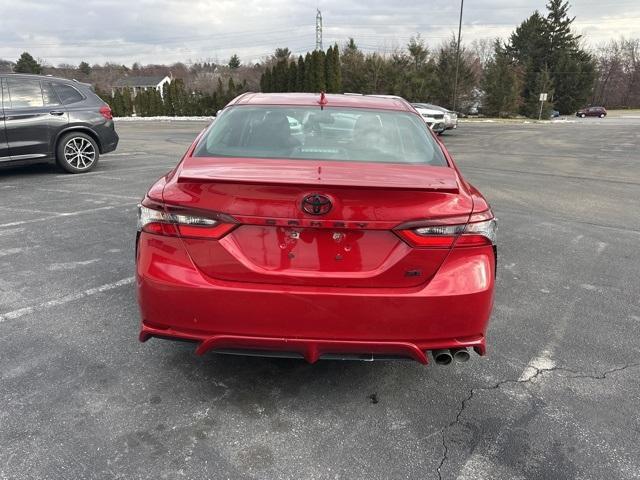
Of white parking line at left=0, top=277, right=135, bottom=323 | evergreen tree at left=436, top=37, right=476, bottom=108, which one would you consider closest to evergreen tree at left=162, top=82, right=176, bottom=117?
evergreen tree at left=436, top=37, right=476, bottom=108

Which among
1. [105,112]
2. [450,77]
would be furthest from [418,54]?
[105,112]

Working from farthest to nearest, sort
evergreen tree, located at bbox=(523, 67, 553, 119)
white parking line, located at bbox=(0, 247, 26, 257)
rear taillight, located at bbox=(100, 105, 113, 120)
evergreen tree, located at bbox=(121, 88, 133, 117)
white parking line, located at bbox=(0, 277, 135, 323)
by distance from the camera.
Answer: evergreen tree, located at bbox=(523, 67, 553, 119) → evergreen tree, located at bbox=(121, 88, 133, 117) → rear taillight, located at bbox=(100, 105, 113, 120) → white parking line, located at bbox=(0, 247, 26, 257) → white parking line, located at bbox=(0, 277, 135, 323)

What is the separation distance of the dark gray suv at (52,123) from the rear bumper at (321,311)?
759 centimetres

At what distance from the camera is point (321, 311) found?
92.0 inches

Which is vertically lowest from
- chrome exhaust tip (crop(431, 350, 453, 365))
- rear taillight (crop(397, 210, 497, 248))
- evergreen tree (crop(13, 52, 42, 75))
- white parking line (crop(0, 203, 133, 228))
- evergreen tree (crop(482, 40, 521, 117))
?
white parking line (crop(0, 203, 133, 228))

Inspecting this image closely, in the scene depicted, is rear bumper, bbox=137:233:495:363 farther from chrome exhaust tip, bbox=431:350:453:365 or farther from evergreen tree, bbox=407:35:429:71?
evergreen tree, bbox=407:35:429:71

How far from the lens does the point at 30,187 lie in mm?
8344

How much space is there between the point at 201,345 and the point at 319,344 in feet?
1.92

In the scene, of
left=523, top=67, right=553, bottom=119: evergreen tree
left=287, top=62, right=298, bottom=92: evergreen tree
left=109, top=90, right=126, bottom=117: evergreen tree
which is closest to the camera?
left=287, top=62, right=298, bottom=92: evergreen tree

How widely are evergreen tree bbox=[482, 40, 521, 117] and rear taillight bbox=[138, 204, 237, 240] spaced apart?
5055cm

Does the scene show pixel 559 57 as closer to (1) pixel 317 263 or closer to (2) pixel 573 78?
(2) pixel 573 78

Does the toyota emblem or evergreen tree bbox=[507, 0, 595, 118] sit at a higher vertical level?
evergreen tree bbox=[507, 0, 595, 118]

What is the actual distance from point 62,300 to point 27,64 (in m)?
83.9

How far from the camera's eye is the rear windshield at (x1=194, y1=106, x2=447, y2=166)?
2.91 m
